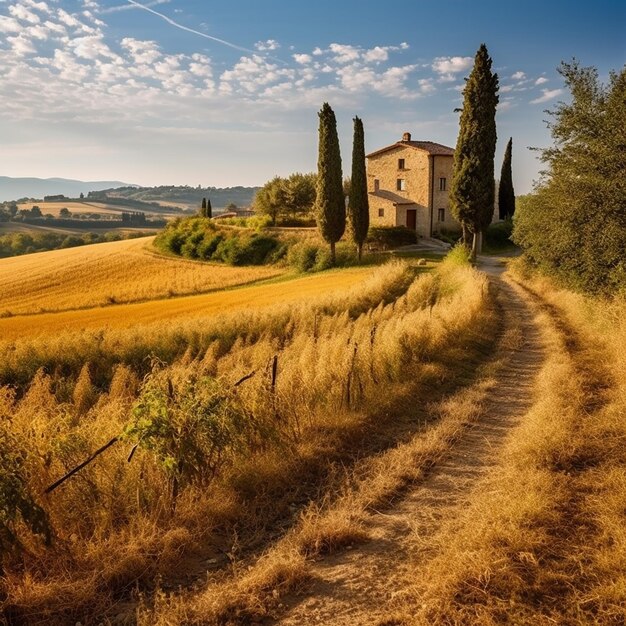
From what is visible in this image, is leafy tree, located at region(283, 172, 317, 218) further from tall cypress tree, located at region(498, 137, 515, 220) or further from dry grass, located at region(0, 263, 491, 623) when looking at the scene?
dry grass, located at region(0, 263, 491, 623)

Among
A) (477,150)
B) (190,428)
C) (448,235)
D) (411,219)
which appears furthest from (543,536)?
(411,219)

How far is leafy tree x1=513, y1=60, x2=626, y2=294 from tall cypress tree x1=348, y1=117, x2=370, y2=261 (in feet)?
75.8

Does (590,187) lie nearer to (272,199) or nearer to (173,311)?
(173,311)

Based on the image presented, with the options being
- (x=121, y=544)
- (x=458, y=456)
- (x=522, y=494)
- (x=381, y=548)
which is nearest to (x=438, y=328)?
(x=458, y=456)

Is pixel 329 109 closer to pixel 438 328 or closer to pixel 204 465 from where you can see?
pixel 438 328

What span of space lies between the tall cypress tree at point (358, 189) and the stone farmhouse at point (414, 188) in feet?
29.2

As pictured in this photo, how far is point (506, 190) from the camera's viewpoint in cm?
5325

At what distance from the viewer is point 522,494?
5.25 metres

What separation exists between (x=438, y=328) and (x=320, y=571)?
8728 mm

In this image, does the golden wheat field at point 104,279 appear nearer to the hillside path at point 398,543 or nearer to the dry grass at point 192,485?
the dry grass at point 192,485

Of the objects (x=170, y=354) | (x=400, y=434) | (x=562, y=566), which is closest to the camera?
(x=562, y=566)

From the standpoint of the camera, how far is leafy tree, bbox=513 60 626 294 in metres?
12.9

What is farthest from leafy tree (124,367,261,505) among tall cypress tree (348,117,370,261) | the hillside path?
tall cypress tree (348,117,370,261)

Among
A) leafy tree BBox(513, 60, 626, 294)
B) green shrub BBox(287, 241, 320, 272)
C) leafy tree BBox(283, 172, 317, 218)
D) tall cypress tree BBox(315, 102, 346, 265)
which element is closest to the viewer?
leafy tree BBox(513, 60, 626, 294)
